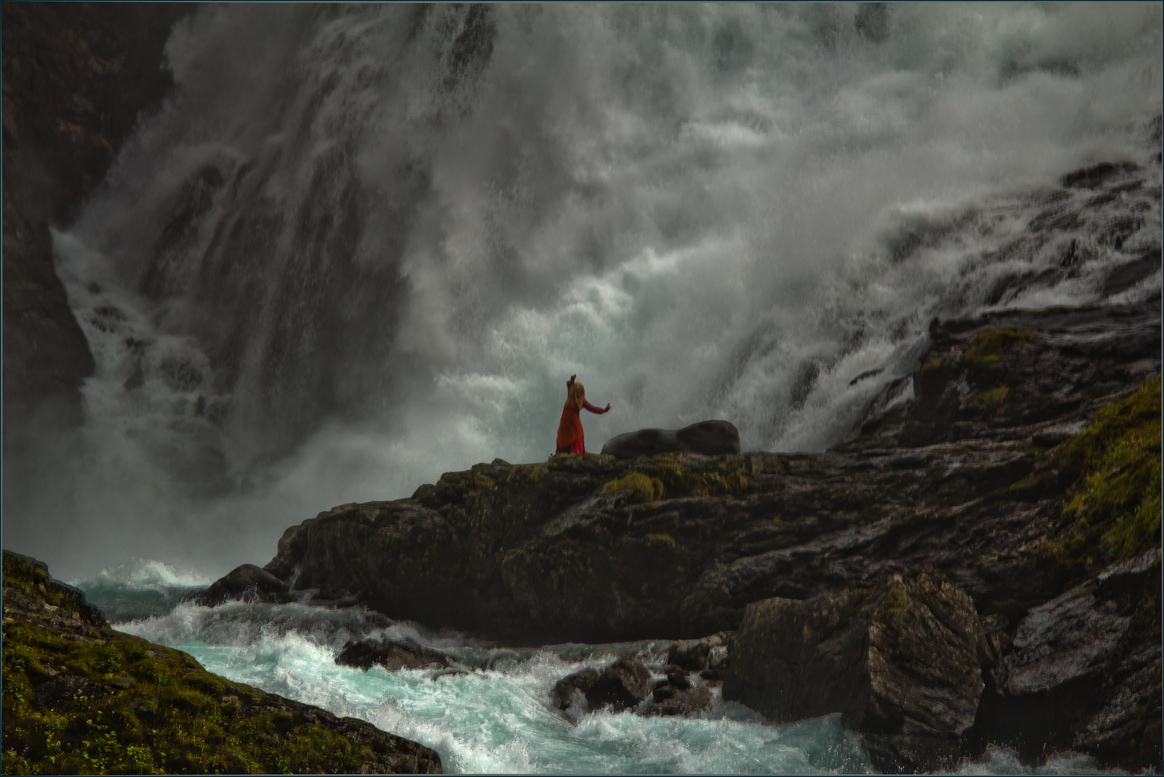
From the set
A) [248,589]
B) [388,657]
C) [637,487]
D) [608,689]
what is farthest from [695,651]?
[248,589]

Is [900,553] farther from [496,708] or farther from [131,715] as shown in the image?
[131,715]

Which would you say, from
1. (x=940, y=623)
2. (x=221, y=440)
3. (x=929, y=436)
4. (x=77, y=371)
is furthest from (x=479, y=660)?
(x=77, y=371)

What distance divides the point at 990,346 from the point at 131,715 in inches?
685

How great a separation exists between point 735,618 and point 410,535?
886 centimetres

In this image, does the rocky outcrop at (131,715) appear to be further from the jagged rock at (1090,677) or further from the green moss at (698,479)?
the green moss at (698,479)

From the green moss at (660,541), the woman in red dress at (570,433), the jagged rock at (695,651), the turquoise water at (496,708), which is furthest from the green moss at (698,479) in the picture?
the turquoise water at (496,708)

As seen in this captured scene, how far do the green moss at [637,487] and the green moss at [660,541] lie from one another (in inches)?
40.5

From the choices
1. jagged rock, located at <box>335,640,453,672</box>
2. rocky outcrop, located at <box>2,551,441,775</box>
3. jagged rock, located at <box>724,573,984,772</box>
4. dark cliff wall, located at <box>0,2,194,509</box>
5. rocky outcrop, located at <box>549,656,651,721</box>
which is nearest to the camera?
rocky outcrop, located at <box>2,551,441,775</box>

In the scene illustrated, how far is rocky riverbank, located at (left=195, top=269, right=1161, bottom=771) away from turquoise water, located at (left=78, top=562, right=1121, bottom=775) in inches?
18.4

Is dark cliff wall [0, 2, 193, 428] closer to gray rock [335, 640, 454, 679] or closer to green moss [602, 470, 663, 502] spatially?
gray rock [335, 640, 454, 679]

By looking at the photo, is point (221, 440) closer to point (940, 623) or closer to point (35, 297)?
point (35, 297)

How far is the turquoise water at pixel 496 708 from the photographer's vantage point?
9602 mm

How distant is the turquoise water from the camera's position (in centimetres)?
960

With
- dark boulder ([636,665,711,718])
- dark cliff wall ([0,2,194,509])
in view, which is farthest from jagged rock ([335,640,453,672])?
dark cliff wall ([0,2,194,509])
